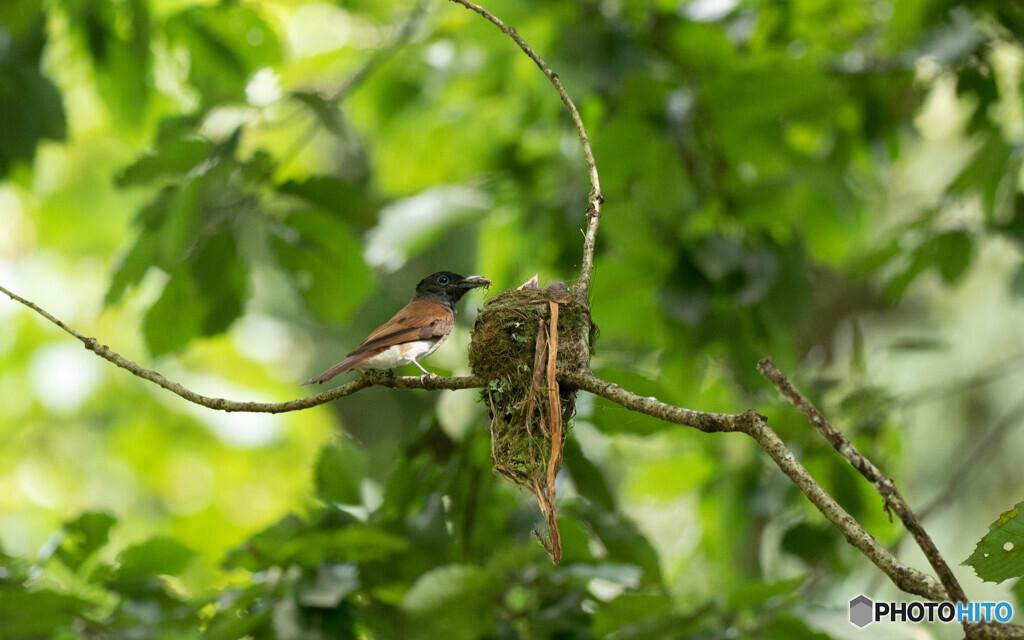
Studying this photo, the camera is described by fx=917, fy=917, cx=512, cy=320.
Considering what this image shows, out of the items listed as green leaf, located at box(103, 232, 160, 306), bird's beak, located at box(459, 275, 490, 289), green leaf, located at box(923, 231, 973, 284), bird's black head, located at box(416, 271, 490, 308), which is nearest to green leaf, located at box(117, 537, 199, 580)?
green leaf, located at box(103, 232, 160, 306)

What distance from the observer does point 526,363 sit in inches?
101

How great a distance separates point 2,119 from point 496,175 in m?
3.17

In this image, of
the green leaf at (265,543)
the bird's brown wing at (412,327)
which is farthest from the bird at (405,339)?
the green leaf at (265,543)

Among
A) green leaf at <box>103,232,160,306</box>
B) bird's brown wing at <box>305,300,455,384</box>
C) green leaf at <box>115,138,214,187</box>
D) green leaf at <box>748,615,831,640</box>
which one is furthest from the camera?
green leaf at <box>115,138,214,187</box>

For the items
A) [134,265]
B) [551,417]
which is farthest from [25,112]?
[551,417]

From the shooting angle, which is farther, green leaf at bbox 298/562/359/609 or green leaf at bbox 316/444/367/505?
green leaf at bbox 316/444/367/505

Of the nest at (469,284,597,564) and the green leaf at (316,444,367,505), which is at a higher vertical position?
the green leaf at (316,444,367,505)

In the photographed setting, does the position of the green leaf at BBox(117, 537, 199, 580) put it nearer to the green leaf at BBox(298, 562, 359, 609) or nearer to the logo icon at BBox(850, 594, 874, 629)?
the green leaf at BBox(298, 562, 359, 609)

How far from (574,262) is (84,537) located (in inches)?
125

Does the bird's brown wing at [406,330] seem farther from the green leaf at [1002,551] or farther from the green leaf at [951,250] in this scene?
the green leaf at [951,250]

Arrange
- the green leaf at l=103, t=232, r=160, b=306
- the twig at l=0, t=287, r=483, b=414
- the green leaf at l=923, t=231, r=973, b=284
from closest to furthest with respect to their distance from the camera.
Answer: the twig at l=0, t=287, r=483, b=414, the green leaf at l=103, t=232, r=160, b=306, the green leaf at l=923, t=231, r=973, b=284

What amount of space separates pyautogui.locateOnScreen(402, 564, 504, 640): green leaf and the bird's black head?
101 centimetres

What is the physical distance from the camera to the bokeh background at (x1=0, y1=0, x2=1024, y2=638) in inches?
153

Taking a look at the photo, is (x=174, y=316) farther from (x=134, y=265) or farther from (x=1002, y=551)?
(x=1002, y=551)
